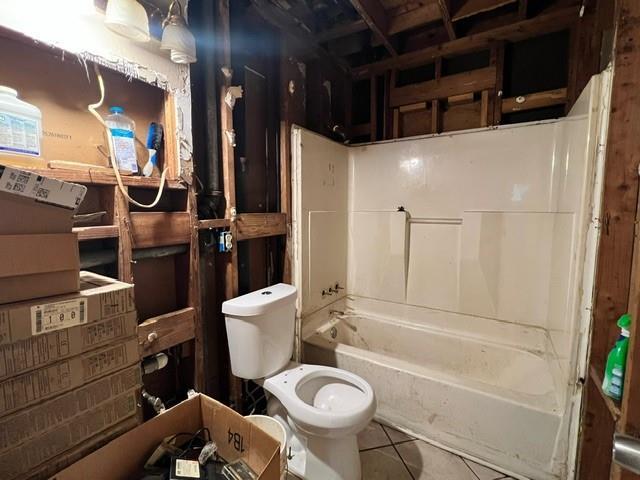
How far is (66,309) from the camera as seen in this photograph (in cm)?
76

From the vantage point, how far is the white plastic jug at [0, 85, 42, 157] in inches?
31.7

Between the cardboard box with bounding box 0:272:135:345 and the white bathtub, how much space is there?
4.44 ft

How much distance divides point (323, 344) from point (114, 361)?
1.32m

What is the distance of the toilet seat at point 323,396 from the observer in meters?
1.26

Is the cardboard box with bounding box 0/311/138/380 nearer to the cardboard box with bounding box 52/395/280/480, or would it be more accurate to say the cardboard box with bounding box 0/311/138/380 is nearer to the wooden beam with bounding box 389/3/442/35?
the cardboard box with bounding box 52/395/280/480

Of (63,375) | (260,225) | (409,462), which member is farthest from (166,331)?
(409,462)

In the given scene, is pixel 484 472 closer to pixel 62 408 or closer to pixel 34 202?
pixel 62 408

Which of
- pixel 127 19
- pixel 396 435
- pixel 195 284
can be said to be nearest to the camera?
pixel 127 19

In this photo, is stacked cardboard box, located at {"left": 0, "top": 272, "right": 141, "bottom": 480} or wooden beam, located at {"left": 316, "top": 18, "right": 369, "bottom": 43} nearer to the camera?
stacked cardboard box, located at {"left": 0, "top": 272, "right": 141, "bottom": 480}

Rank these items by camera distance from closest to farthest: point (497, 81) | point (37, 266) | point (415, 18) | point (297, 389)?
point (37, 266) < point (297, 389) < point (415, 18) < point (497, 81)

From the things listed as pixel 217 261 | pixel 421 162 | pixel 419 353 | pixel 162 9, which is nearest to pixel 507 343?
pixel 419 353

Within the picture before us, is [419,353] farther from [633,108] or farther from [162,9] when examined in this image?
[162,9]

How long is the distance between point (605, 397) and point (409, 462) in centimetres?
102

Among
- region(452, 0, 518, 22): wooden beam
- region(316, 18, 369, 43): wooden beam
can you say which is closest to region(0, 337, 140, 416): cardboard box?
region(316, 18, 369, 43): wooden beam
